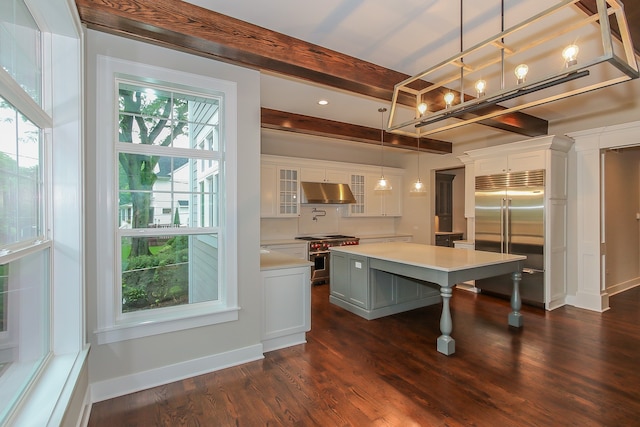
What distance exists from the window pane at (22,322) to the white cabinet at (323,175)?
4355 millimetres

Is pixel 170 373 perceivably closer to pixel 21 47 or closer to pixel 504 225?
pixel 21 47

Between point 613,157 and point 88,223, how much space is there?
6.98m

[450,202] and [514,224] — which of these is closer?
[514,224]

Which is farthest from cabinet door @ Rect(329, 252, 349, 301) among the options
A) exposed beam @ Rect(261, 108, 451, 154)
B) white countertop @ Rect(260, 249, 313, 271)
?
exposed beam @ Rect(261, 108, 451, 154)

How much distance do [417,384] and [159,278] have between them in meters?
2.23

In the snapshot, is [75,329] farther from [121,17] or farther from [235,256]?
[121,17]

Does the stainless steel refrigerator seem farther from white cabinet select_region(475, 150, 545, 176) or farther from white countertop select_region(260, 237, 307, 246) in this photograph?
white countertop select_region(260, 237, 307, 246)

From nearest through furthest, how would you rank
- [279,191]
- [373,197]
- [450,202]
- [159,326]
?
1. [159,326]
2. [279,191]
3. [373,197]
4. [450,202]

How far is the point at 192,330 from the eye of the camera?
258 centimetres

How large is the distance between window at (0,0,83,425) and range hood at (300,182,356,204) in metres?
4.03

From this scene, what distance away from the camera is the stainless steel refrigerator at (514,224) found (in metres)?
4.30

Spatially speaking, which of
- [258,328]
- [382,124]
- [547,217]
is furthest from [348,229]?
[258,328]

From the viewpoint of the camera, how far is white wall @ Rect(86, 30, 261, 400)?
2221mm

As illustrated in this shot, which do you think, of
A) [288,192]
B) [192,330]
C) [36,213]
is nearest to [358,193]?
[288,192]
